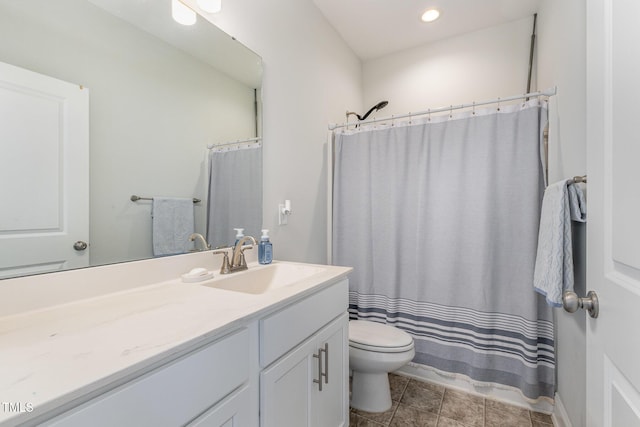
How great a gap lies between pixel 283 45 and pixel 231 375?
5.76ft

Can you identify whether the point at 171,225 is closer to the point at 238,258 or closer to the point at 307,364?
the point at 238,258

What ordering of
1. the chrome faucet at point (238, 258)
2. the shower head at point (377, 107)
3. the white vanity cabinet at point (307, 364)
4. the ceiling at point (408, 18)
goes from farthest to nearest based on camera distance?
the shower head at point (377, 107), the ceiling at point (408, 18), the chrome faucet at point (238, 258), the white vanity cabinet at point (307, 364)

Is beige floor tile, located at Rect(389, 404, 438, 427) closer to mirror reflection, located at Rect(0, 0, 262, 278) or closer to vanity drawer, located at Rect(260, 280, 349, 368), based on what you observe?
vanity drawer, located at Rect(260, 280, 349, 368)

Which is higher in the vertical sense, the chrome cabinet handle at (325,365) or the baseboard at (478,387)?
the chrome cabinet handle at (325,365)

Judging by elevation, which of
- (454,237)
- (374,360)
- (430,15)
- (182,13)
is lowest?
(374,360)

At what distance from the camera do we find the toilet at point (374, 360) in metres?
1.55

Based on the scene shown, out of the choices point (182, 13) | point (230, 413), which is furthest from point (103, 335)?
point (182, 13)

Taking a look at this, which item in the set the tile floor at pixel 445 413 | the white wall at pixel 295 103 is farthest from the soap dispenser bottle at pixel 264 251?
the tile floor at pixel 445 413

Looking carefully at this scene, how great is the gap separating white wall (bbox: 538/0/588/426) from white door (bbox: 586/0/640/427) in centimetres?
62

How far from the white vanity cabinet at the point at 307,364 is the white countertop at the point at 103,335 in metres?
0.11

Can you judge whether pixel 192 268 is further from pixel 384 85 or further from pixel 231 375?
pixel 384 85

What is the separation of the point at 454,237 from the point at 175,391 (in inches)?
66.0

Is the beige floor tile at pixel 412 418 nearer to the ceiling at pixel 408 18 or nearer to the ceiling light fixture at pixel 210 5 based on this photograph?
the ceiling light fixture at pixel 210 5

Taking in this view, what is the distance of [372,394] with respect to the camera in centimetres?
167
